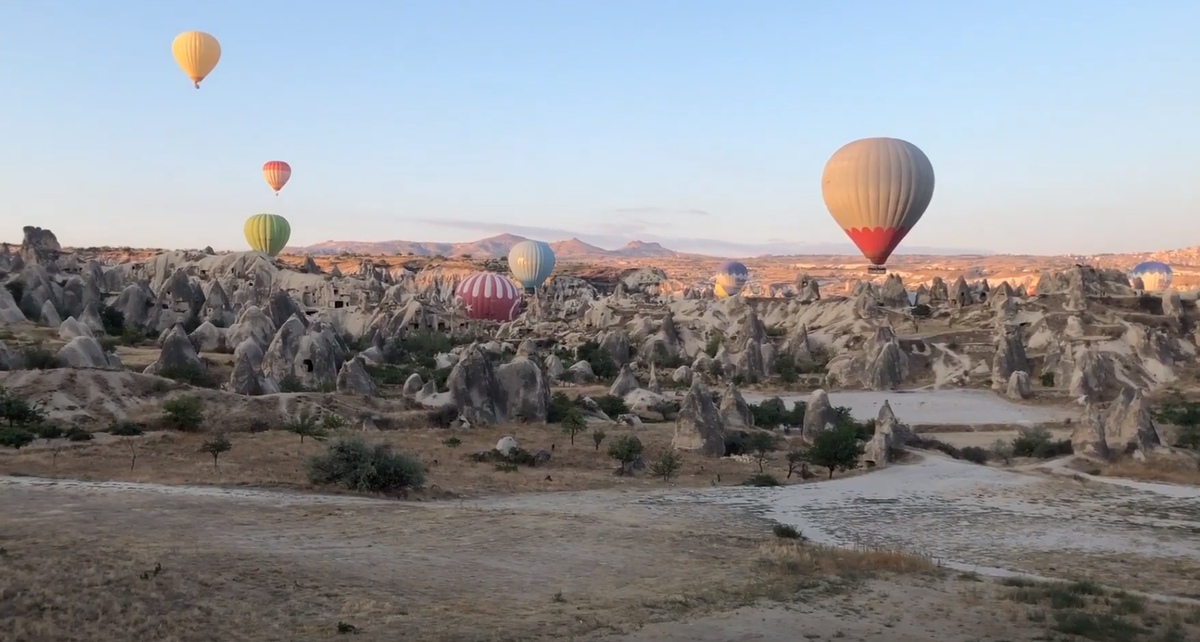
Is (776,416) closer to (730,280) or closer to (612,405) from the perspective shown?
(612,405)

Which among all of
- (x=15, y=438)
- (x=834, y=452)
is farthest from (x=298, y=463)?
(x=834, y=452)

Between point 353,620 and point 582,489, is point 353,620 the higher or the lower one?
the higher one

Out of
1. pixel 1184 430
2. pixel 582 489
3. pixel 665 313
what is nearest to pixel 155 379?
pixel 582 489

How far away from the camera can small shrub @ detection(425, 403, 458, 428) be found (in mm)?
28408

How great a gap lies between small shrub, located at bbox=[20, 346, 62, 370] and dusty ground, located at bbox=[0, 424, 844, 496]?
30.3ft

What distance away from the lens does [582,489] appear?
1931cm

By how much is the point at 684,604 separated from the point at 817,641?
1610mm

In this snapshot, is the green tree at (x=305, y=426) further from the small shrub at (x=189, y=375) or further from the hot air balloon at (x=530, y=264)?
the hot air balloon at (x=530, y=264)

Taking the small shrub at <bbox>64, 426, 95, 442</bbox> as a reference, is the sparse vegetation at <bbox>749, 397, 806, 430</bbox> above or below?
below

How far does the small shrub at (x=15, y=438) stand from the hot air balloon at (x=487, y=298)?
50.2 meters

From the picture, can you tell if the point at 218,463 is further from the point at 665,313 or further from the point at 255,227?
the point at 255,227

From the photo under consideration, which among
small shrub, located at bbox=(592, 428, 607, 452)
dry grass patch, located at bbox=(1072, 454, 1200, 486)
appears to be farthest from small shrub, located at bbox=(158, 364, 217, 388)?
dry grass patch, located at bbox=(1072, 454, 1200, 486)

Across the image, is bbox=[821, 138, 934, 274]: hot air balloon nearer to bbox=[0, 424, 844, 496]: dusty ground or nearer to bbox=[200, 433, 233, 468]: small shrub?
bbox=[0, 424, 844, 496]: dusty ground

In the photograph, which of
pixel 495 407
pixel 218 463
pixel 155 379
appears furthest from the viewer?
pixel 495 407
